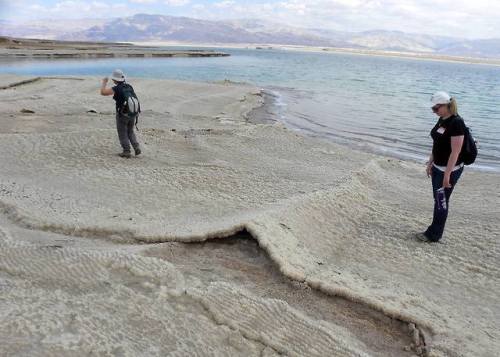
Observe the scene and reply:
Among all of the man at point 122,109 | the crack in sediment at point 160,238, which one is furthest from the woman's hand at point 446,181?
the man at point 122,109

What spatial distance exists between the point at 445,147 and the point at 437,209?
2.75 ft

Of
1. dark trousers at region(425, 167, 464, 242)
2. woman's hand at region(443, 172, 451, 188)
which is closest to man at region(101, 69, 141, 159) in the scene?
dark trousers at region(425, 167, 464, 242)

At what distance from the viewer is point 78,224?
541 cm

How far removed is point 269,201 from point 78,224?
274 cm

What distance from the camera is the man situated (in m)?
8.13

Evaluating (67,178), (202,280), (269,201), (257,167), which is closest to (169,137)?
(257,167)

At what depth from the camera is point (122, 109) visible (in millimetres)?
8320

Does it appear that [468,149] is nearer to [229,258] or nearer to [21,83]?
[229,258]

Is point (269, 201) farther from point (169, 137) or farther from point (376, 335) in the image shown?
point (169, 137)

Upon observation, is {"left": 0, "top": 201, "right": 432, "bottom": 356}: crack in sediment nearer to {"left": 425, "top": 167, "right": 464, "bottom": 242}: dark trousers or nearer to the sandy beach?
the sandy beach

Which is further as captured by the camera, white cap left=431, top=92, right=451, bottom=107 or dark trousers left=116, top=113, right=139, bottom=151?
dark trousers left=116, top=113, right=139, bottom=151

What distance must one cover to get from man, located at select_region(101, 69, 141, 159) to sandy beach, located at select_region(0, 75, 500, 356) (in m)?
0.36

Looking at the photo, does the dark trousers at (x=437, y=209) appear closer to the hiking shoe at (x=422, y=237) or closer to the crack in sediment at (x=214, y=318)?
the hiking shoe at (x=422, y=237)

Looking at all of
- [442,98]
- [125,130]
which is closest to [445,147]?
[442,98]
